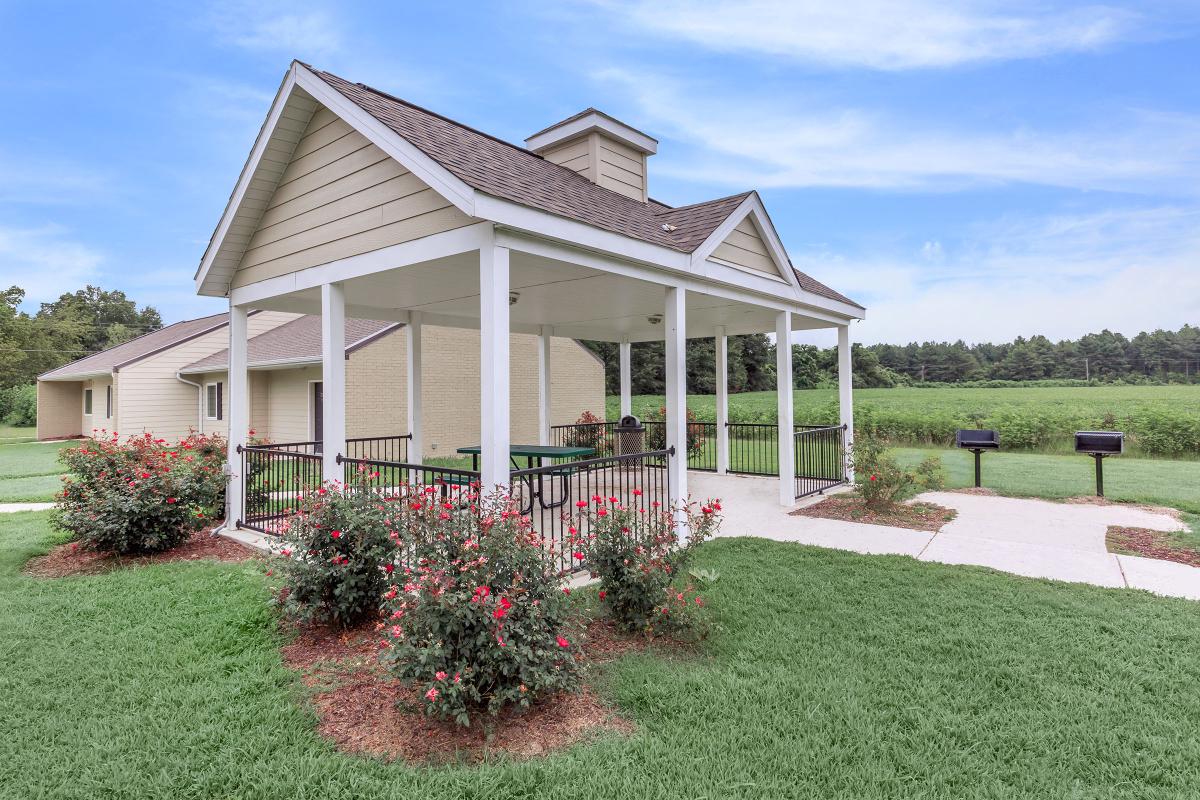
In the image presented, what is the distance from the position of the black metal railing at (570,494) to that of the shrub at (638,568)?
16 centimetres

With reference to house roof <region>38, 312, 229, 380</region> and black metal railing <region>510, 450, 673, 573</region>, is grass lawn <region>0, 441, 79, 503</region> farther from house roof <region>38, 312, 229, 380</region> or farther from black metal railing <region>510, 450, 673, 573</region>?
black metal railing <region>510, 450, 673, 573</region>

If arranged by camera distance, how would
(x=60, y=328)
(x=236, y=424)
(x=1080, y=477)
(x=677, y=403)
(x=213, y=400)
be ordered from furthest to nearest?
(x=60, y=328) < (x=213, y=400) < (x=1080, y=477) < (x=236, y=424) < (x=677, y=403)

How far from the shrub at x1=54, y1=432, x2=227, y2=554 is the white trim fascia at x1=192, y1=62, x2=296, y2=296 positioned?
2.16 meters

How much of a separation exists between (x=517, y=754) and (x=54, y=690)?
276cm


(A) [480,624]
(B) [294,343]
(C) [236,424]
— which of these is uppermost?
(B) [294,343]

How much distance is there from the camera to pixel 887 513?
25.3 feet

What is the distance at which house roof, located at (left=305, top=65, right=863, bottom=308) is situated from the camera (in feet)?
15.5

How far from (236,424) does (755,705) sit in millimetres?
6928

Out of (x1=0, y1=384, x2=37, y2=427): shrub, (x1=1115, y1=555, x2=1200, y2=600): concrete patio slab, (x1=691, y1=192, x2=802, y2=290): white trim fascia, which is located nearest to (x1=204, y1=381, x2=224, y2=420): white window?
(x1=691, y1=192, x2=802, y2=290): white trim fascia

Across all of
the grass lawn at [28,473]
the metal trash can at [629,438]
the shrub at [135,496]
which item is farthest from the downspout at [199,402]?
the metal trash can at [629,438]

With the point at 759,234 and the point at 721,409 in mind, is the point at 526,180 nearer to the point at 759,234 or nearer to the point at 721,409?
the point at 759,234

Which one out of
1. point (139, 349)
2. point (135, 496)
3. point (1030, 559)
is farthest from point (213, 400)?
point (1030, 559)

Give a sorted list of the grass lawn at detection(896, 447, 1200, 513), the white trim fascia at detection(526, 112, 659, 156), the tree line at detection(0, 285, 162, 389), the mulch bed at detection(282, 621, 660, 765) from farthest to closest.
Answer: the tree line at detection(0, 285, 162, 389) < the grass lawn at detection(896, 447, 1200, 513) < the white trim fascia at detection(526, 112, 659, 156) < the mulch bed at detection(282, 621, 660, 765)

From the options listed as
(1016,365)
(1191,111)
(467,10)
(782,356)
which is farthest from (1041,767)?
(1016,365)
